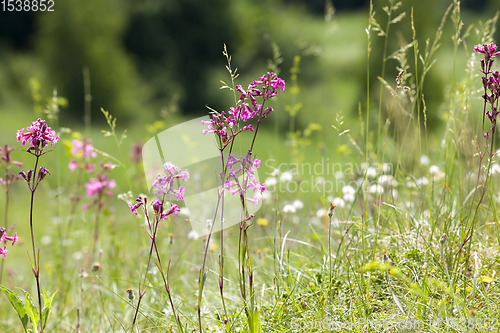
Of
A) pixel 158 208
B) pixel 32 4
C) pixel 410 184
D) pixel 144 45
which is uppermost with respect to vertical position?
pixel 144 45

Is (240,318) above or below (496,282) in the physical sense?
below

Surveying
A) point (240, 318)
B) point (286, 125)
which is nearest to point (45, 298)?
point (240, 318)

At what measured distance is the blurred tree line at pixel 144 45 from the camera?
13.7m

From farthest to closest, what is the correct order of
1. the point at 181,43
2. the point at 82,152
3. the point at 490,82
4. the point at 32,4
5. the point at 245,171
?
the point at 181,43 → the point at 32,4 → the point at 82,152 → the point at 490,82 → the point at 245,171

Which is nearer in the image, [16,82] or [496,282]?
[496,282]

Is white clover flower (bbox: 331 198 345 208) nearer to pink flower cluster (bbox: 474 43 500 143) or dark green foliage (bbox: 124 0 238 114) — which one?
pink flower cluster (bbox: 474 43 500 143)

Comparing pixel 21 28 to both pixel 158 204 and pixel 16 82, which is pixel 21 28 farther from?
pixel 158 204

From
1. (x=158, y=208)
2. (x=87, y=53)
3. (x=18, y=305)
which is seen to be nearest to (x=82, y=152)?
(x=18, y=305)

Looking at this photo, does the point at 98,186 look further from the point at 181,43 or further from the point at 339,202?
the point at 181,43

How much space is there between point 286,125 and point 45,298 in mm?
14407

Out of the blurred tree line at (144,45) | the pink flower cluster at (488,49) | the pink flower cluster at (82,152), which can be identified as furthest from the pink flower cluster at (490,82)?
the blurred tree line at (144,45)

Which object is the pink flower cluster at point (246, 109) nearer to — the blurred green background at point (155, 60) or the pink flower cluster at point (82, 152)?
the pink flower cluster at point (82, 152)

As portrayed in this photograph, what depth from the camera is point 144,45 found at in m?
19.0

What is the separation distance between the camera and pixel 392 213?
6.51ft
